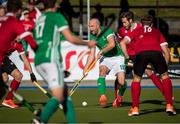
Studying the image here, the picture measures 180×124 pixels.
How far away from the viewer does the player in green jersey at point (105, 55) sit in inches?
458

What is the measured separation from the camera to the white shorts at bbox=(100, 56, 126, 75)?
1191 cm

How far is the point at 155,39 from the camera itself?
424 inches

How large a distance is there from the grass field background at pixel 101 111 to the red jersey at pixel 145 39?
3.62 ft

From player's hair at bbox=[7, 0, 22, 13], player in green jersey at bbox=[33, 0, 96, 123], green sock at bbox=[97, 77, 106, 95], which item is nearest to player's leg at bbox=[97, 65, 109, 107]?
green sock at bbox=[97, 77, 106, 95]

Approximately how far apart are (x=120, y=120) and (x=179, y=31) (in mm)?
12702

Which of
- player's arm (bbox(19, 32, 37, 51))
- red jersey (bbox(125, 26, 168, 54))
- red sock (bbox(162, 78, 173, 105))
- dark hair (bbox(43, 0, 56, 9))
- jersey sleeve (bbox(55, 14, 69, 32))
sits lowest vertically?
red sock (bbox(162, 78, 173, 105))

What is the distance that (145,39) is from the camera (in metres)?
10.7

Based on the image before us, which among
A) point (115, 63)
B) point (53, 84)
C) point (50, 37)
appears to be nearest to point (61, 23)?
point (50, 37)

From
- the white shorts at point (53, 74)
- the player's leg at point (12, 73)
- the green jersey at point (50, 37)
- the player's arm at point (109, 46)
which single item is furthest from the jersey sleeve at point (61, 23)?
the player's leg at point (12, 73)

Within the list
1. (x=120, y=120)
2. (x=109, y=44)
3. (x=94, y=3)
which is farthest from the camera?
(x=94, y=3)

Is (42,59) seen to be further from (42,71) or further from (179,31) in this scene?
(179,31)

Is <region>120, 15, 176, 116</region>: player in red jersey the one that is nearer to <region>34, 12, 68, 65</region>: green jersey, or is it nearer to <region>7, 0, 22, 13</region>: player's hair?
<region>7, 0, 22, 13</region>: player's hair

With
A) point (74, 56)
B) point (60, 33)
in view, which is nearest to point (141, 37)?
point (60, 33)

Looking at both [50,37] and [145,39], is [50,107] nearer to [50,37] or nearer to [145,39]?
[50,37]
